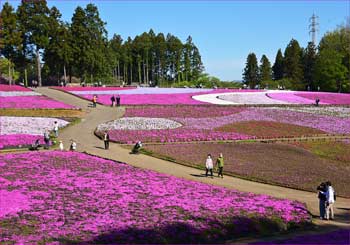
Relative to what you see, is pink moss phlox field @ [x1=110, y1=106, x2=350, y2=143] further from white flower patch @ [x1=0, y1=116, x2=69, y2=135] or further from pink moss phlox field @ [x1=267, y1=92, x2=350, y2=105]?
pink moss phlox field @ [x1=267, y1=92, x2=350, y2=105]

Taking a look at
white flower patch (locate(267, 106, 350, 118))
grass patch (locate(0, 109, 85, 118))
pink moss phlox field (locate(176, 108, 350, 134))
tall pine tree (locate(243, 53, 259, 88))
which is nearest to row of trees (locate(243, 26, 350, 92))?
tall pine tree (locate(243, 53, 259, 88))

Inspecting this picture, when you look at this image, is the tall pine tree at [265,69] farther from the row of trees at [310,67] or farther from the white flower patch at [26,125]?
the white flower patch at [26,125]

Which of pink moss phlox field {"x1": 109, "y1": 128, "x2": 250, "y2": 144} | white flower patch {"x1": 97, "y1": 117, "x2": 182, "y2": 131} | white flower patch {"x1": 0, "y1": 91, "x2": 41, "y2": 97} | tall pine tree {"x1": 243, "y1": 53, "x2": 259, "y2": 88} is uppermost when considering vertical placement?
tall pine tree {"x1": 243, "y1": 53, "x2": 259, "y2": 88}

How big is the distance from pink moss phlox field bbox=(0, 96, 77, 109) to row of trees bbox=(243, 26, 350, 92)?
57439 millimetres

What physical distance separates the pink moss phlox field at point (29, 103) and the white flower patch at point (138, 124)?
10766 mm

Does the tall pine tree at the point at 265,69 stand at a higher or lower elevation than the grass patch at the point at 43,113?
higher

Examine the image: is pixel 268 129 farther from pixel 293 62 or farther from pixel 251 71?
pixel 251 71

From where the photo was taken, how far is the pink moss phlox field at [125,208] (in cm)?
1460

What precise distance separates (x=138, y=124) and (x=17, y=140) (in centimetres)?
1169

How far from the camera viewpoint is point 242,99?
210ft

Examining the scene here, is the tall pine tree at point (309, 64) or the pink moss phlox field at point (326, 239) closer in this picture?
the pink moss phlox field at point (326, 239)

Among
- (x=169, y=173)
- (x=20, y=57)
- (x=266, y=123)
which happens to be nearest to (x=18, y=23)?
(x=20, y=57)

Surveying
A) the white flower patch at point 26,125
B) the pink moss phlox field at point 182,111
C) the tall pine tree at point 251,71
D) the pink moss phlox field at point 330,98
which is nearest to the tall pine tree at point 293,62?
the tall pine tree at point 251,71

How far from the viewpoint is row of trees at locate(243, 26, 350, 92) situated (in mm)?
95500
